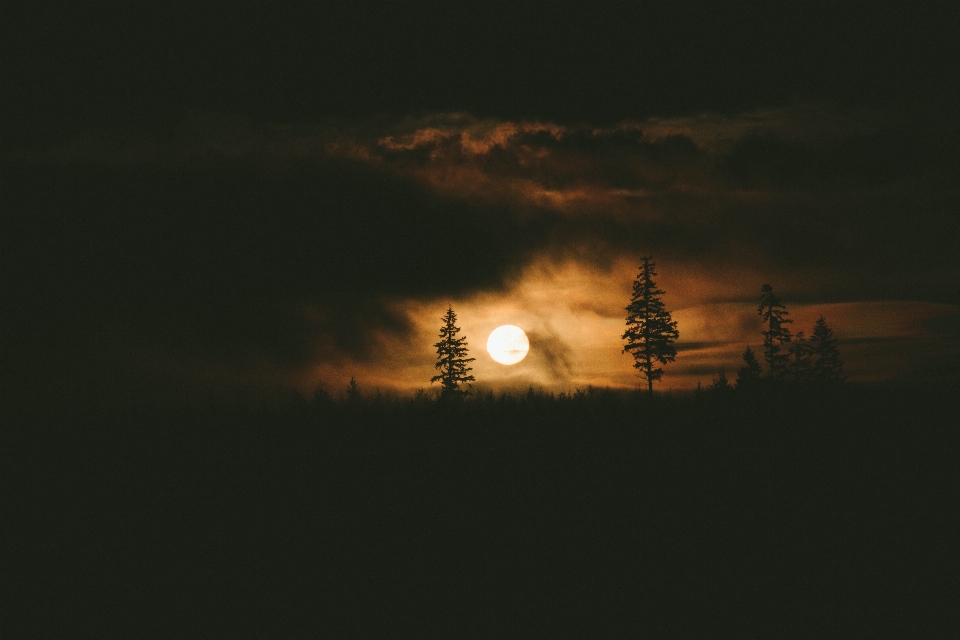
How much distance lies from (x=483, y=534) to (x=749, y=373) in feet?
161

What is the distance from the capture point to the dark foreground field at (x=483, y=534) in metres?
13.4

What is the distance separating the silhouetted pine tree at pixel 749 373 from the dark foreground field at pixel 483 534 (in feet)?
70.8

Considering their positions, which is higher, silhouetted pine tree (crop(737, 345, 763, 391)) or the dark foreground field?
silhouetted pine tree (crop(737, 345, 763, 391))

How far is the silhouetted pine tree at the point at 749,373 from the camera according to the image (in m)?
49.5

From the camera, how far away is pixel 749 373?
61.3 meters

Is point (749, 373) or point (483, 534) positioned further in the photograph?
point (749, 373)

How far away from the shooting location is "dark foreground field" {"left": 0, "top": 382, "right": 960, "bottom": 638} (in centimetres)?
1341

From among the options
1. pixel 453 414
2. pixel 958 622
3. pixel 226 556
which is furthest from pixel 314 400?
pixel 958 622

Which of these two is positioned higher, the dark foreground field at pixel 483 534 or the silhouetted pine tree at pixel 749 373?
the silhouetted pine tree at pixel 749 373

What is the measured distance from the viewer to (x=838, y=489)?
20.0 m

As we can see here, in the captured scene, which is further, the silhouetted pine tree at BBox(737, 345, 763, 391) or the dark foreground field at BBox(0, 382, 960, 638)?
the silhouetted pine tree at BBox(737, 345, 763, 391)

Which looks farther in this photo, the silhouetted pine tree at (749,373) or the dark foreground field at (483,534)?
the silhouetted pine tree at (749,373)

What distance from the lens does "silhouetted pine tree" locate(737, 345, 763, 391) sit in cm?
4955

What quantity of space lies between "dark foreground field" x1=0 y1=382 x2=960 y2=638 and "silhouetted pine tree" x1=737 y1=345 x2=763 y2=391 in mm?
21570
